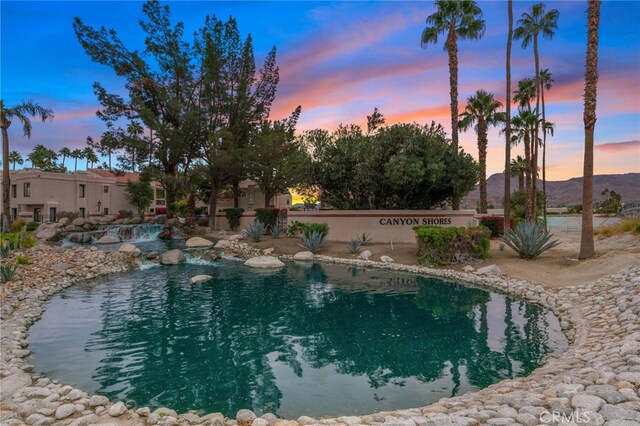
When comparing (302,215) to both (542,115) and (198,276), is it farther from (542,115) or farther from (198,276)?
(542,115)

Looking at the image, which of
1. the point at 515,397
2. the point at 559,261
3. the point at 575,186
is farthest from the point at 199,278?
the point at 575,186

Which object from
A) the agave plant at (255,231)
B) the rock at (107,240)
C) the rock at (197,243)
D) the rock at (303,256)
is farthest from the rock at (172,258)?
the rock at (107,240)

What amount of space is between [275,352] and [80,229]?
29.3 metres

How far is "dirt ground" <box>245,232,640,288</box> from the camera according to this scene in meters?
11.4

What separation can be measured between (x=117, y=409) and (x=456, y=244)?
44.5ft

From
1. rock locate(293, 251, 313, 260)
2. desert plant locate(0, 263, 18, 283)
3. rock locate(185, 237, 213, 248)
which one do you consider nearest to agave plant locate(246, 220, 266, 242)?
rock locate(185, 237, 213, 248)

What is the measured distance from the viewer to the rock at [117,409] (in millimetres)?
4624

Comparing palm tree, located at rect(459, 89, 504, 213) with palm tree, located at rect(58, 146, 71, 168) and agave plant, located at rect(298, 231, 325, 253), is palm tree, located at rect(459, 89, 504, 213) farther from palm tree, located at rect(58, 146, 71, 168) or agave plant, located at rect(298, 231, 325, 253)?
palm tree, located at rect(58, 146, 71, 168)

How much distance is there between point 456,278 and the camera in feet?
44.9

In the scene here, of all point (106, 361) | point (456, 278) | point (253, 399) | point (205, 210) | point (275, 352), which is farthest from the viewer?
point (205, 210)

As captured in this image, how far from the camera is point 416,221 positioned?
2175 centimetres

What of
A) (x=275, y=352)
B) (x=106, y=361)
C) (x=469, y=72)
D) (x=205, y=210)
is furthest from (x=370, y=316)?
(x=205, y=210)

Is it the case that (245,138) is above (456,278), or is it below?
above

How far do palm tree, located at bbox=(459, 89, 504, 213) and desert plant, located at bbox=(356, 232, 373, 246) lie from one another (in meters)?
10.0
